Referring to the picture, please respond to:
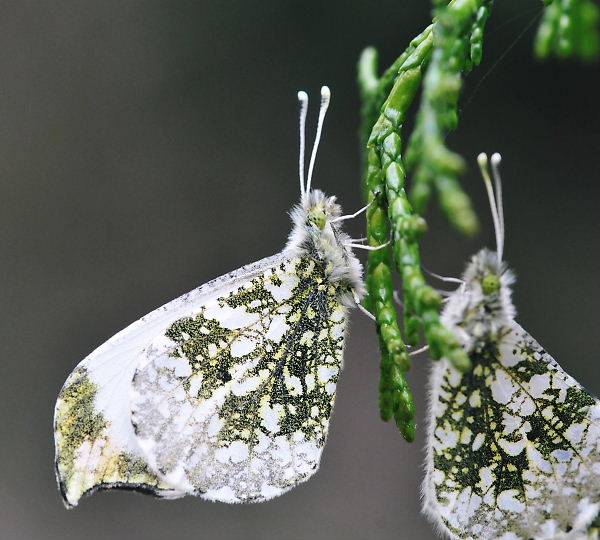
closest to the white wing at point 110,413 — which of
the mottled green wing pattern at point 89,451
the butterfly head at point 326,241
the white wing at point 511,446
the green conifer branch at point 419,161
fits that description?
the mottled green wing pattern at point 89,451

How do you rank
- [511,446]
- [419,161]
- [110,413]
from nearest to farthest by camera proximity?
[419,161]
[511,446]
[110,413]

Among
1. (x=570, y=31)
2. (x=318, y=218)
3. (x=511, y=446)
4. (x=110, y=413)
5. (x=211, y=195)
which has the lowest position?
(x=511, y=446)

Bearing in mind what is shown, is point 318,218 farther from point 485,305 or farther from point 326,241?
point 485,305

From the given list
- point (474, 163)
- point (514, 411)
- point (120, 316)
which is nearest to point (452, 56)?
point (514, 411)

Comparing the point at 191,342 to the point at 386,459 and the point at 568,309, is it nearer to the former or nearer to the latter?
the point at 386,459

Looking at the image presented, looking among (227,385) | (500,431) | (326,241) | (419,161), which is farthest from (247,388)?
(419,161)

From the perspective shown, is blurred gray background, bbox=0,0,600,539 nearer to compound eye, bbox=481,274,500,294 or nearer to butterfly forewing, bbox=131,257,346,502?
butterfly forewing, bbox=131,257,346,502
